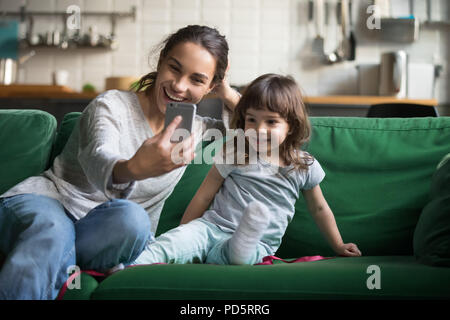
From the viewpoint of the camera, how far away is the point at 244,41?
3834 millimetres

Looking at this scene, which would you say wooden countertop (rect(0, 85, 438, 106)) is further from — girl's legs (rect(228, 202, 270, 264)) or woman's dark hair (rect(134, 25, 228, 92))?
girl's legs (rect(228, 202, 270, 264))

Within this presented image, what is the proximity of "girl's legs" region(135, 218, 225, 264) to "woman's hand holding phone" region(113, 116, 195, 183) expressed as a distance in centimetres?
26

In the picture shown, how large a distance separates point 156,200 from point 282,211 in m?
0.35

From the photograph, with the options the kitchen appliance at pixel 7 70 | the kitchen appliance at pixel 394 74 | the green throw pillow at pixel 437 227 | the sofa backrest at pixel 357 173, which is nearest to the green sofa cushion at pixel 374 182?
the sofa backrest at pixel 357 173

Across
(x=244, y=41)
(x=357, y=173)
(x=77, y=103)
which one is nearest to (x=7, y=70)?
(x=77, y=103)

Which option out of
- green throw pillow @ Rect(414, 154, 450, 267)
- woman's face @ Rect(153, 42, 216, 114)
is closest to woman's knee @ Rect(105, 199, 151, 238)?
woman's face @ Rect(153, 42, 216, 114)

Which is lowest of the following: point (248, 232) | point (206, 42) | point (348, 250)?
point (348, 250)

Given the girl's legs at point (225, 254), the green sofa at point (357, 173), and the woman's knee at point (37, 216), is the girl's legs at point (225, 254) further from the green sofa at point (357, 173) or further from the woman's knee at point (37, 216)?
the woman's knee at point (37, 216)

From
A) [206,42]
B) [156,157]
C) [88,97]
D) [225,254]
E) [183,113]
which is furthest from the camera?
[88,97]

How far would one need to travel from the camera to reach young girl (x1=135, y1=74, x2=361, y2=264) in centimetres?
136

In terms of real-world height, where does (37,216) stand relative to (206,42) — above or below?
below

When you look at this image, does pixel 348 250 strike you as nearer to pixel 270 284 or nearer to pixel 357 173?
pixel 357 173

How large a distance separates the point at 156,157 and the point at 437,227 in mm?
708
